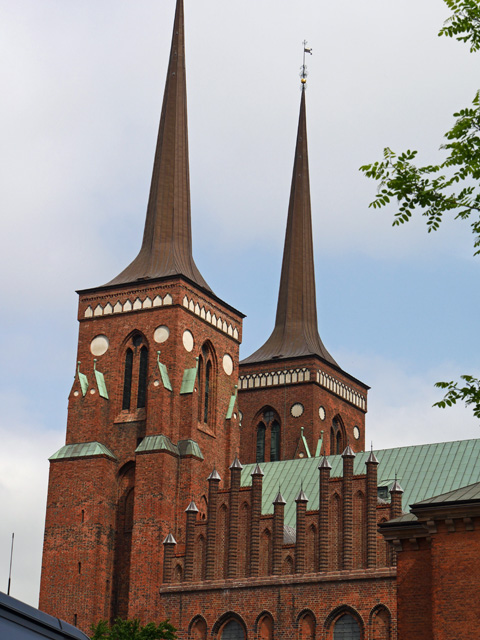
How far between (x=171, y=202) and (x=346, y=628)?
19.8 meters

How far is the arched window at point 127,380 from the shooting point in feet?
149

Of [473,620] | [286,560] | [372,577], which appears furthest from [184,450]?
[473,620]

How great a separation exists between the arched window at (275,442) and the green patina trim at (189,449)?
36.3ft

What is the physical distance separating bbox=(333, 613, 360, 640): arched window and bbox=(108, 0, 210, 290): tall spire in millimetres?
15220

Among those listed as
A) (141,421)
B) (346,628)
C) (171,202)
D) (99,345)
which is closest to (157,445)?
(141,421)

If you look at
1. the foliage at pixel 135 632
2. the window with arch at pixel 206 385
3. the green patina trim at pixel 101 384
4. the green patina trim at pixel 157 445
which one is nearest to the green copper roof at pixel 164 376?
the green patina trim at pixel 157 445

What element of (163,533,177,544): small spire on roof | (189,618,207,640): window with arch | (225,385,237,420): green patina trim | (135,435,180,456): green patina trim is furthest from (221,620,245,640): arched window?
(225,385,237,420): green patina trim

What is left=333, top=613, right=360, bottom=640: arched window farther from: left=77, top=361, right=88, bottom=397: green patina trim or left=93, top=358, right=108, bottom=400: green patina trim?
left=77, top=361, right=88, bottom=397: green patina trim

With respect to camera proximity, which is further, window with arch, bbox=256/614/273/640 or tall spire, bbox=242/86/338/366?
tall spire, bbox=242/86/338/366

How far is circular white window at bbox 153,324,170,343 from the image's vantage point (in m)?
45.1

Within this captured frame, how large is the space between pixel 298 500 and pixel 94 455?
8490 millimetres

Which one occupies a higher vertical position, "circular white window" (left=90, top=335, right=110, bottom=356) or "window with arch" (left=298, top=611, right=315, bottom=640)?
"circular white window" (left=90, top=335, right=110, bottom=356)

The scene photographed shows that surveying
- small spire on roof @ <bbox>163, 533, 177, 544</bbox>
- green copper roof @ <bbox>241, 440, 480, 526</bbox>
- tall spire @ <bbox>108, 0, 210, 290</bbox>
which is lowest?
small spire on roof @ <bbox>163, 533, 177, 544</bbox>

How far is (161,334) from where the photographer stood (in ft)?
148
